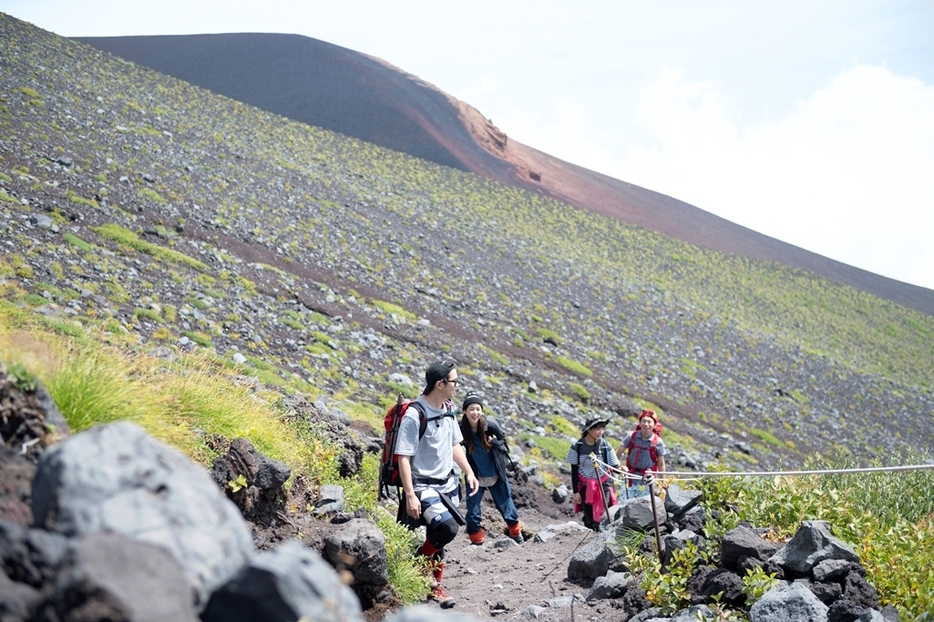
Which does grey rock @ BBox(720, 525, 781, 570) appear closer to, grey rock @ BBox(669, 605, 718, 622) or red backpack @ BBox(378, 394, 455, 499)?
grey rock @ BBox(669, 605, 718, 622)

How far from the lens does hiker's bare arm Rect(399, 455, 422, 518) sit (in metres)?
6.70

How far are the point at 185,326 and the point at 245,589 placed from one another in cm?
1441

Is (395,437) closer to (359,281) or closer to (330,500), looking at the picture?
(330,500)

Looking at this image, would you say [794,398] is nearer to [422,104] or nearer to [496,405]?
[496,405]

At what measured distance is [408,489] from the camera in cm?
672

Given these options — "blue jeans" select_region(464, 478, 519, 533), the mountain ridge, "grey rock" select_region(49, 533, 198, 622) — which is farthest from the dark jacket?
the mountain ridge

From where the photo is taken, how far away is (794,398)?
37.3m

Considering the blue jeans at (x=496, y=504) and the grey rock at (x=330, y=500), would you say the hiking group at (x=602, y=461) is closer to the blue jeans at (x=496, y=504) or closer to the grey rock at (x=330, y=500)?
the blue jeans at (x=496, y=504)

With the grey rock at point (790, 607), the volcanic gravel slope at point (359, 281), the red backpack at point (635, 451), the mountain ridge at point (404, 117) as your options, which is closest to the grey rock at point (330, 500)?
the grey rock at point (790, 607)

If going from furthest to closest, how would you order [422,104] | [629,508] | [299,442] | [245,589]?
[422,104] < [299,442] < [629,508] < [245,589]

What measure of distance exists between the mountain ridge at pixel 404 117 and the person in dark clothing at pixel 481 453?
162 ft

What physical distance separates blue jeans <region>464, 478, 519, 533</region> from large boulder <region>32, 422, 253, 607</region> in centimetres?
655

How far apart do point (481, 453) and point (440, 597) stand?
271 centimetres

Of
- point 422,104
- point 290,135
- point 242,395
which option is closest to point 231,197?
point 290,135
